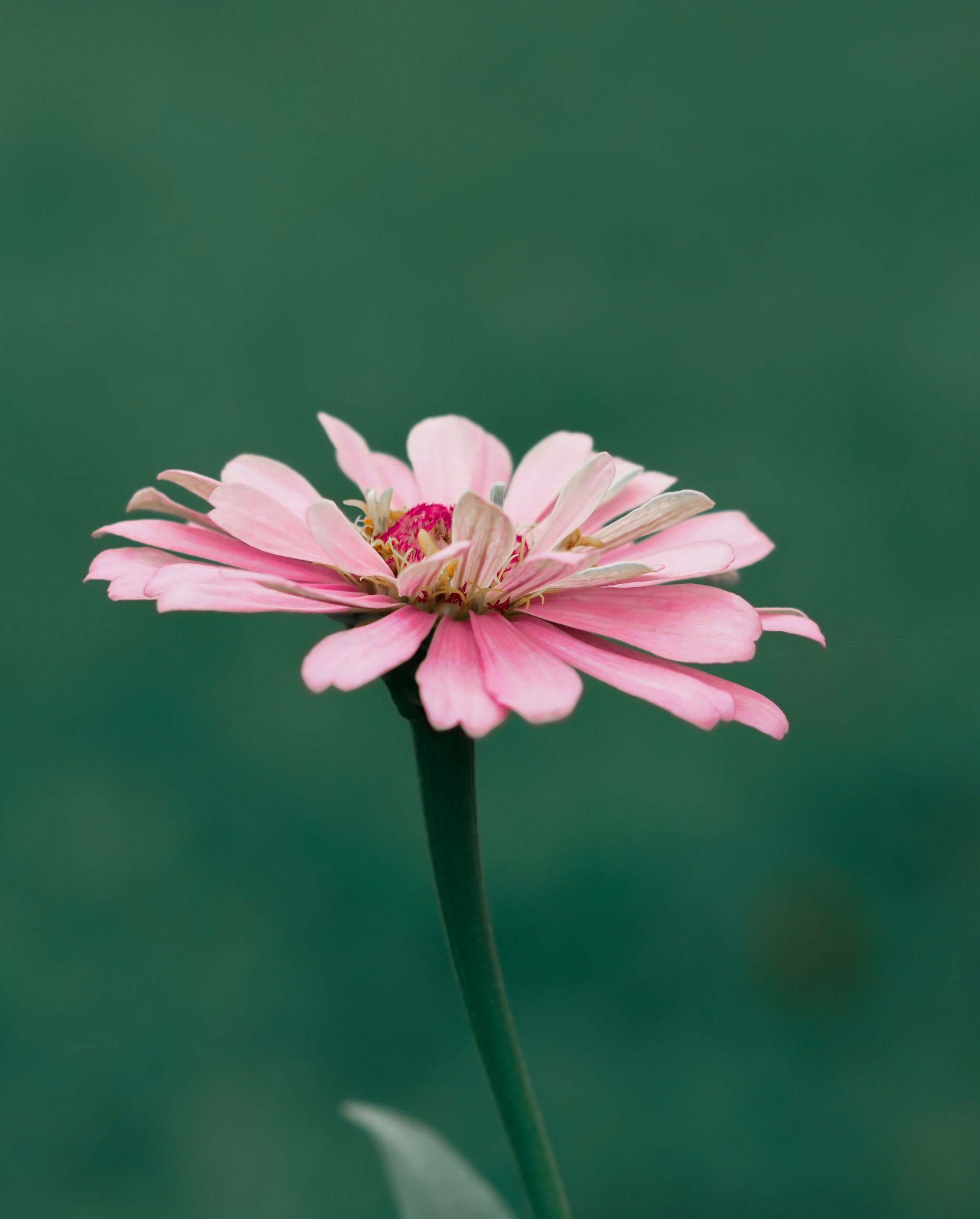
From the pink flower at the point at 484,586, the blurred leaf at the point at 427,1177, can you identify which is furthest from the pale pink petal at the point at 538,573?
the blurred leaf at the point at 427,1177

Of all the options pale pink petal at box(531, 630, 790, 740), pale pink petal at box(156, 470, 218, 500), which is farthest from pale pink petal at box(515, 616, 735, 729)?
pale pink petal at box(156, 470, 218, 500)

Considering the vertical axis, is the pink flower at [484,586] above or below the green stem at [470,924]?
above

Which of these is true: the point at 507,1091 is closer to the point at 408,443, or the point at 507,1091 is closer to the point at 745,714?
the point at 745,714

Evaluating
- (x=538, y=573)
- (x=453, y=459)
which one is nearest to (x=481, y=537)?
(x=538, y=573)

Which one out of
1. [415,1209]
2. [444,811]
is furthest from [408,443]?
[415,1209]

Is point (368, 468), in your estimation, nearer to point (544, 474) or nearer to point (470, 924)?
point (544, 474)

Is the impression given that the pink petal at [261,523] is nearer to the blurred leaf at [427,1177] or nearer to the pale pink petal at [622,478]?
the pale pink petal at [622,478]
